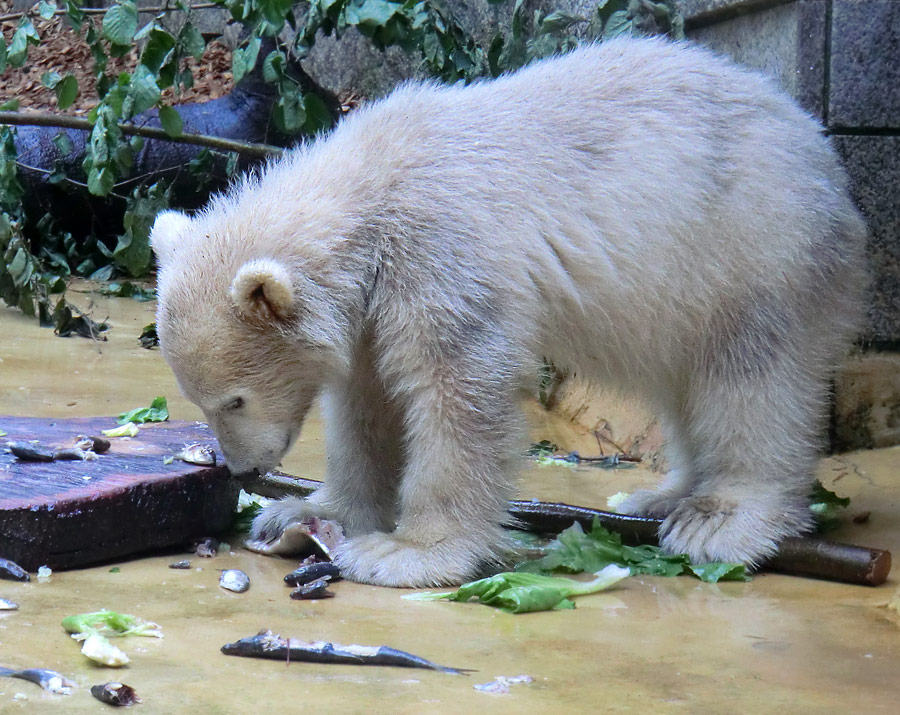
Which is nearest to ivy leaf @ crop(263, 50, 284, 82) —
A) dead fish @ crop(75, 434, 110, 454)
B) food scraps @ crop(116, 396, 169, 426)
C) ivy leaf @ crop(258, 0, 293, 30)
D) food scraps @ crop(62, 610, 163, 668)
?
ivy leaf @ crop(258, 0, 293, 30)

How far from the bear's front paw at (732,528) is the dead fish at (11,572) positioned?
6.85 feet

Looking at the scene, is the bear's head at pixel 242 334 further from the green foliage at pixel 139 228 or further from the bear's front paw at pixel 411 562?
the green foliage at pixel 139 228

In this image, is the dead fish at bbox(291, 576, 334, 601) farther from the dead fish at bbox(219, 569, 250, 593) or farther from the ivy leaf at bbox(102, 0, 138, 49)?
the ivy leaf at bbox(102, 0, 138, 49)

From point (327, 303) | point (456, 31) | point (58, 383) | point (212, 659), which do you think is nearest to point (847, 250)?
point (327, 303)

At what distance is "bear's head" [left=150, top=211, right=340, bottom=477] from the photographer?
357cm

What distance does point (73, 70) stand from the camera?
14766 millimetres

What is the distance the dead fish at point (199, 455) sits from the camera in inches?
155

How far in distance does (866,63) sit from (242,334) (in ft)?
9.22

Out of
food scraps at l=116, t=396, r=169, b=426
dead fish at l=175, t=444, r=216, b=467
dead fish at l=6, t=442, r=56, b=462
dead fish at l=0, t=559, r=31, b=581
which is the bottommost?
food scraps at l=116, t=396, r=169, b=426

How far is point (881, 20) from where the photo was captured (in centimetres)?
464

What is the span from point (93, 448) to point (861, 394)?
3179mm

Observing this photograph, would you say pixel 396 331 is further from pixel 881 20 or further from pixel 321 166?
pixel 881 20

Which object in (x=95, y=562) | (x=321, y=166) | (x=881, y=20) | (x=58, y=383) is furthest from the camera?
(x=58, y=383)

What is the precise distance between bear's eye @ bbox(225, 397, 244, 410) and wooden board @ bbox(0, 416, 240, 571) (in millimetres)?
288
